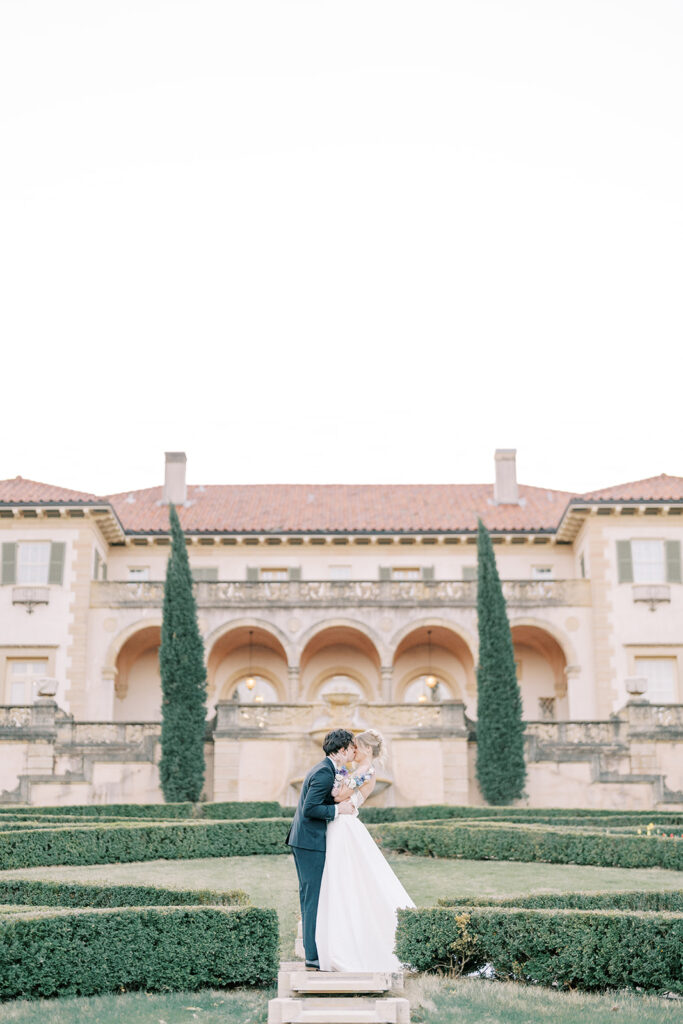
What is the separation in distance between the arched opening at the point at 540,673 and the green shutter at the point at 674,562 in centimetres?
422

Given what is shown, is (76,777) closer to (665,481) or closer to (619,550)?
(619,550)

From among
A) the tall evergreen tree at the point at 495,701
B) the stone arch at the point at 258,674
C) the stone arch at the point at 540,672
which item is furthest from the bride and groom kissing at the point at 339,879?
the stone arch at the point at 258,674

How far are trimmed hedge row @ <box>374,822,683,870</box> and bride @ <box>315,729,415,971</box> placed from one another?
855cm

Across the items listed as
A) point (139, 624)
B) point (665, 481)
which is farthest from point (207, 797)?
point (665, 481)

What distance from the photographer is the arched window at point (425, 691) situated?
38688 millimetres

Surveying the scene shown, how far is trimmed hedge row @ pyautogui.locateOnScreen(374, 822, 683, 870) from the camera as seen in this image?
1675cm

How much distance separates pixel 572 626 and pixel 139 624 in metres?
13.6

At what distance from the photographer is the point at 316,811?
29.6ft

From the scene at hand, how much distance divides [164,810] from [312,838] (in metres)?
14.6

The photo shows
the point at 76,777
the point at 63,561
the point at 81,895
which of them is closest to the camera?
the point at 81,895

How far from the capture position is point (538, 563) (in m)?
38.3

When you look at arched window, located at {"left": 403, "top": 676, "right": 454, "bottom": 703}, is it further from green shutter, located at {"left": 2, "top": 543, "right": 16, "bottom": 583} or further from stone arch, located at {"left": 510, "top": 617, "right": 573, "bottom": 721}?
green shutter, located at {"left": 2, "top": 543, "right": 16, "bottom": 583}

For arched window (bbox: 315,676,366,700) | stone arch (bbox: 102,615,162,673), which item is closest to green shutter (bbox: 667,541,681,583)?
arched window (bbox: 315,676,366,700)

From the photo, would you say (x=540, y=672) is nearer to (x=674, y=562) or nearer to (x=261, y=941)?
(x=674, y=562)
